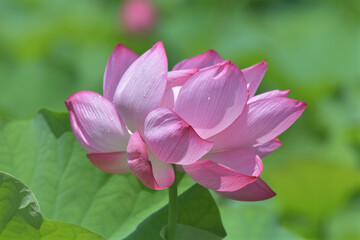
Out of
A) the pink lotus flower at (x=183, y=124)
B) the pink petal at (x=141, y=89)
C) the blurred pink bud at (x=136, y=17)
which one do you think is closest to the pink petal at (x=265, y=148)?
the pink lotus flower at (x=183, y=124)

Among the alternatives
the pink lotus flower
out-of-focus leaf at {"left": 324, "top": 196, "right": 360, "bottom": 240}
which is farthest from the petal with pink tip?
out-of-focus leaf at {"left": 324, "top": 196, "right": 360, "bottom": 240}

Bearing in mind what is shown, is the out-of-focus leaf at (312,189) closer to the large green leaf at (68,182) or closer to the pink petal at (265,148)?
the large green leaf at (68,182)

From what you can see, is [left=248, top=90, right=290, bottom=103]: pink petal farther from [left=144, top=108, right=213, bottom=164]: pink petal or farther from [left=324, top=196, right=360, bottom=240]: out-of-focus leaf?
[left=324, top=196, right=360, bottom=240]: out-of-focus leaf

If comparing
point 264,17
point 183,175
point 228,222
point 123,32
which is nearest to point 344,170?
point 228,222

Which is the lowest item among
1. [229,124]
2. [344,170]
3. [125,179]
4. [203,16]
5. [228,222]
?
[203,16]

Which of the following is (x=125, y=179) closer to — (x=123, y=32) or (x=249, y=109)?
(x=249, y=109)

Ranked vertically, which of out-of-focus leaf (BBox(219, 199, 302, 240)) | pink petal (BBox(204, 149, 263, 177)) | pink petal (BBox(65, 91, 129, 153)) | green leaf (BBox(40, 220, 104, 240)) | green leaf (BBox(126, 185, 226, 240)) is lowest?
out-of-focus leaf (BBox(219, 199, 302, 240))

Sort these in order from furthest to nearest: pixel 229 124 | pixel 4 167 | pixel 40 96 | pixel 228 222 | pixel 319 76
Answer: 1. pixel 319 76
2. pixel 40 96
3. pixel 228 222
4. pixel 4 167
5. pixel 229 124
